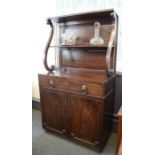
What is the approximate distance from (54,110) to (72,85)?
1.55 feet

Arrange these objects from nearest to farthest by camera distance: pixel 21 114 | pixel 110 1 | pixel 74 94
A: pixel 21 114
pixel 74 94
pixel 110 1

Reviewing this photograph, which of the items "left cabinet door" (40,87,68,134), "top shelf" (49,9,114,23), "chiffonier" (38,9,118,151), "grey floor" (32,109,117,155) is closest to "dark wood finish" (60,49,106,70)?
"chiffonier" (38,9,118,151)

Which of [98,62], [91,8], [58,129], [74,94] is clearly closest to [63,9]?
[91,8]

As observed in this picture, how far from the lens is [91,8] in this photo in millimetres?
1945

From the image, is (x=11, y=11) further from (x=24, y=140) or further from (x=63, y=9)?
(x=63, y=9)

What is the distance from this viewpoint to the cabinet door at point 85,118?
1.56 meters

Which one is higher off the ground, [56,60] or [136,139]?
[56,60]

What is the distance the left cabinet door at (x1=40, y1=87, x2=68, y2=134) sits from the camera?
5.84ft

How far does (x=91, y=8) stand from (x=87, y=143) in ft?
5.77

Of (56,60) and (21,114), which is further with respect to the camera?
(56,60)

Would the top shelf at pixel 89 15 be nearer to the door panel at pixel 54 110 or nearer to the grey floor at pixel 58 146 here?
the door panel at pixel 54 110

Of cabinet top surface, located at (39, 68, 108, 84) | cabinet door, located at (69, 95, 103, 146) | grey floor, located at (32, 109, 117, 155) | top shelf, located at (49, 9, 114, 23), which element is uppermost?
top shelf, located at (49, 9, 114, 23)

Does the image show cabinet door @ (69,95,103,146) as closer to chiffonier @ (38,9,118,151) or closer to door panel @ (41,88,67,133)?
chiffonier @ (38,9,118,151)

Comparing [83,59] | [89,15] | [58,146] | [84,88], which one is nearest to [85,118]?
[84,88]
